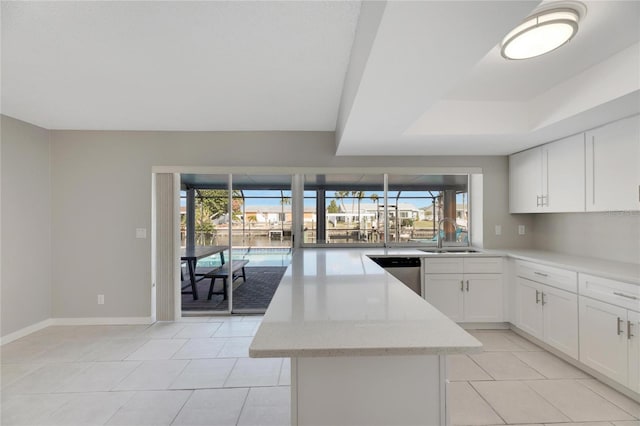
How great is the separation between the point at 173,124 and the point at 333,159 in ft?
6.44

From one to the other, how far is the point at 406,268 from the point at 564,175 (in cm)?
182

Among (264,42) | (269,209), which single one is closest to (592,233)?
(264,42)

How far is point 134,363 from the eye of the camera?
2.68 m

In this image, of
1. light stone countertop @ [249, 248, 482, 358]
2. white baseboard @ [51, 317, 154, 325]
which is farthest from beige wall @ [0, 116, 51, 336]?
light stone countertop @ [249, 248, 482, 358]

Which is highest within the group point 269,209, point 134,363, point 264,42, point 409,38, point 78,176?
point 264,42

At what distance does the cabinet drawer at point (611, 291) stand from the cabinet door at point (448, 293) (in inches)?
45.0

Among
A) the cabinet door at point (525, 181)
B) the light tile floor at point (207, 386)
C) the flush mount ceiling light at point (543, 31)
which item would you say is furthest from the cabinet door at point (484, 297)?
the flush mount ceiling light at point (543, 31)

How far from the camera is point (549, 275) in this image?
2.80m

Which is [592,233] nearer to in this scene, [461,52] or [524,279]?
[524,279]

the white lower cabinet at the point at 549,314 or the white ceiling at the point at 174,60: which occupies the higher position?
the white ceiling at the point at 174,60

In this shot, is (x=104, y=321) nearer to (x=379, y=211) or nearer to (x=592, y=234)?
(x=379, y=211)

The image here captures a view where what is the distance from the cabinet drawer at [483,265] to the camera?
3408mm

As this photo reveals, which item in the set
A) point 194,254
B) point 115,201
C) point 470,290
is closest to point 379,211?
point 470,290

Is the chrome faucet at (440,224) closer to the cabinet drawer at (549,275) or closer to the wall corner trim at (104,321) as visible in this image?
the cabinet drawer at (549,275)
